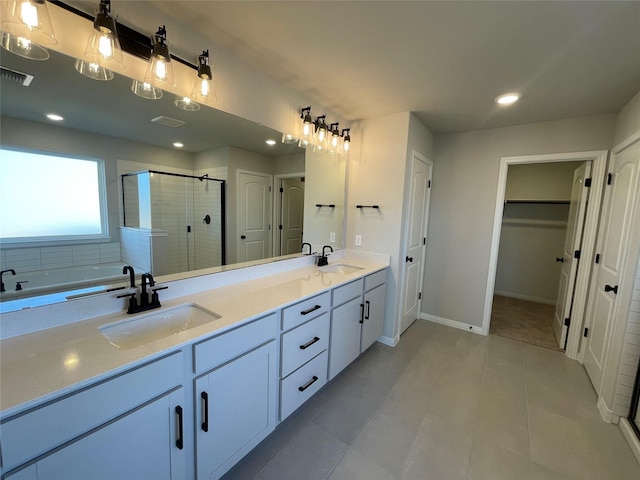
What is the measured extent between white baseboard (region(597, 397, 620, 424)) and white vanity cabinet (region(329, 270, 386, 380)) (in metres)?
1.69

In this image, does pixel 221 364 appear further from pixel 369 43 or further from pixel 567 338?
pixel 567 338

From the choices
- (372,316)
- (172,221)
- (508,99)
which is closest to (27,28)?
(172,221)

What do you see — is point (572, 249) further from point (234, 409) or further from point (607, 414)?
point (234, 409)

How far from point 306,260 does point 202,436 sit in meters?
1.60

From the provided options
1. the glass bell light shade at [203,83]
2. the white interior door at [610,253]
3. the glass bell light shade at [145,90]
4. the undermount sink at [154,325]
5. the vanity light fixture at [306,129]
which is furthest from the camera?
the vanity light fixture at [306,129]

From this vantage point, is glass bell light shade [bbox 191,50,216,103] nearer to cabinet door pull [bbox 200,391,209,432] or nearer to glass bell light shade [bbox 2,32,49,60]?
glass bell light shade [bbox 2,32,49,60]

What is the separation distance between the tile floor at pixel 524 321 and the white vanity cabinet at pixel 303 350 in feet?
8.10

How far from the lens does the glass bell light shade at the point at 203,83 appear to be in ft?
4.79

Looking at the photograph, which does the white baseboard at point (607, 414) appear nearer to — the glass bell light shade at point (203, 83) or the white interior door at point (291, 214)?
the white interior door at point (291, 214)

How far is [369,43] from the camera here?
1562 mm

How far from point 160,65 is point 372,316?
241 cm

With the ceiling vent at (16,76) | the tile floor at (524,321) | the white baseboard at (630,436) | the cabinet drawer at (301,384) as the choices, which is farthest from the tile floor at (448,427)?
the ceiling vent at (16,76)

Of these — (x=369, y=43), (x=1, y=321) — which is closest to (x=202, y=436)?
(x=1, y=321)

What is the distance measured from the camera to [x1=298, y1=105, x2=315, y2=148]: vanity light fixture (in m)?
2.29
